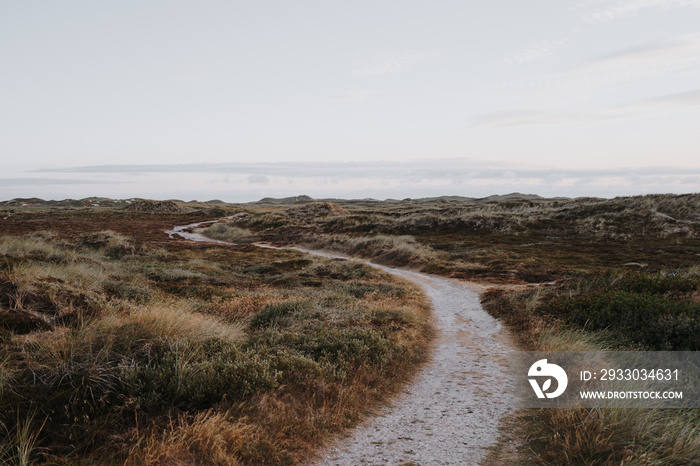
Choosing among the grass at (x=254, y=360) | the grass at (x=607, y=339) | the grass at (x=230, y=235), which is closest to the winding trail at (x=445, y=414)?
the grass at (x=254, y=360)

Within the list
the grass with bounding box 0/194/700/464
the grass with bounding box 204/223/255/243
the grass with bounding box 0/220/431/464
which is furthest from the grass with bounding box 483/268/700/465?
the grass with bounding box 204/223/255/243

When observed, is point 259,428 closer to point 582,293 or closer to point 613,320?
point 613,320

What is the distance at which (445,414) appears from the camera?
24.6 feet

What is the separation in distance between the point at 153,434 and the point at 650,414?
7251 mm

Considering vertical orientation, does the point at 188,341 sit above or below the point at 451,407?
above

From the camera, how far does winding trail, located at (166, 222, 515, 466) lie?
6.00 meters

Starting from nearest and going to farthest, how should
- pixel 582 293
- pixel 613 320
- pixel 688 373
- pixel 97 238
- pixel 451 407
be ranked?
pixel 451 407
pixel 688 373
pixel 613 320
pixel 582 293
pixel 97 238

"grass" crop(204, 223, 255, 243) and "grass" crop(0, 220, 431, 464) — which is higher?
"grass" crop(0, 220, 431, 464)

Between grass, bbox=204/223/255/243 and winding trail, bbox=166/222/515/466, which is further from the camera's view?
grass, bbox=204/223/255/243

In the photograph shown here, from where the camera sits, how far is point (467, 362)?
10812mm

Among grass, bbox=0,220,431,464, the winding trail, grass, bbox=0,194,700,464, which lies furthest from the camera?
the winding trail

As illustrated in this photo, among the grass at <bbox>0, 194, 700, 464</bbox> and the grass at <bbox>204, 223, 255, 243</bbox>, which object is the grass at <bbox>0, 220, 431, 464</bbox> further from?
the grass at <bbox>204, 223, 255, 243</bbox>

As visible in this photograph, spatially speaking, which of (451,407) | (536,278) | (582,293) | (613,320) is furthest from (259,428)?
(536,278)

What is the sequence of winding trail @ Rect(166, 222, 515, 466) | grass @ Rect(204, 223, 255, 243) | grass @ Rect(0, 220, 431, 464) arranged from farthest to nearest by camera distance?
1. grass @ Rect(204, 223, 255, 243)
2. winding trail @ Rect(166, 222, 515, 466)
3. grass @ Rect(0, 220, 431, 464)
